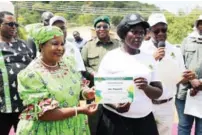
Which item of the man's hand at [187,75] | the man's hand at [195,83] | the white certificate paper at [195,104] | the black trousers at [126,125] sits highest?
the man's hand at [187,75]

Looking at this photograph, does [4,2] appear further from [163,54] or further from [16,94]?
[163,54]

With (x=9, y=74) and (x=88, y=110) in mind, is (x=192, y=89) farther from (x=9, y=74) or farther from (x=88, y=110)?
(x=9, y=74)

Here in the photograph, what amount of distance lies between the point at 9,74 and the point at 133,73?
128cm

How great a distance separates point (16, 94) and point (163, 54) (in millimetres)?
1485

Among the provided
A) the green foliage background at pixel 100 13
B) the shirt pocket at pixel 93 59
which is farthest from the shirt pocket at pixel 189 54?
the green foliage background at pixel 100 13

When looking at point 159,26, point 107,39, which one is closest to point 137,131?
point 159,26

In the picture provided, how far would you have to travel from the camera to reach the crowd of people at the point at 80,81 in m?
2.89

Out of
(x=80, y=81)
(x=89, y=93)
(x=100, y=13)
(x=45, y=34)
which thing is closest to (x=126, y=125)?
(x=89, y=93)

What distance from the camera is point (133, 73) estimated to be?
311cm

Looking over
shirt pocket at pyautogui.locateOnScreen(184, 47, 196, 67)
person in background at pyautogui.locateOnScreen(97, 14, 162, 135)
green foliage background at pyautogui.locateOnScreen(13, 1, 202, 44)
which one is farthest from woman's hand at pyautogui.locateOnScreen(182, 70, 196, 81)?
green foliage background at pyautogui.locateOnScreen(13, 1, 202, 44)

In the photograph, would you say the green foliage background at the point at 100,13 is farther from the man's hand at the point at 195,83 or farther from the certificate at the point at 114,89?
the certificate at the point at 114,89

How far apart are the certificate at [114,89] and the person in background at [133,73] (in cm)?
22

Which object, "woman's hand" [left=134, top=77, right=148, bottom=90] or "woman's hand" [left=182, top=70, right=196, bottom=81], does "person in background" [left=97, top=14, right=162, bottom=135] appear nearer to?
"woman's hand" [left=134, top=77, right=148, bottom=90]

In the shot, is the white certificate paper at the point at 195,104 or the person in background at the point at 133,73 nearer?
the person in background at the point at 133,73
